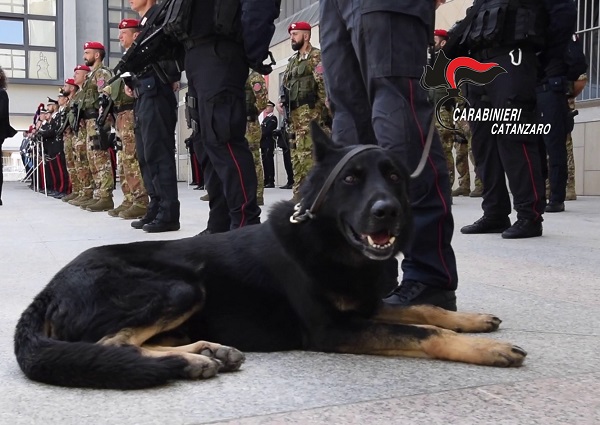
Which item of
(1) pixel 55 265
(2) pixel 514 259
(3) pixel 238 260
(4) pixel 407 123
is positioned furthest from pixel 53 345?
(2) pixel 514 259

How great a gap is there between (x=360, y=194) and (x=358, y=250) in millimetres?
187

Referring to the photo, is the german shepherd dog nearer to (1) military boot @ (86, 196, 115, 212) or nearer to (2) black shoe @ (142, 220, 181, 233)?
(2) black shoe @ (142, 220, 181, 233)

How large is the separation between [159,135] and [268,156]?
1042cm

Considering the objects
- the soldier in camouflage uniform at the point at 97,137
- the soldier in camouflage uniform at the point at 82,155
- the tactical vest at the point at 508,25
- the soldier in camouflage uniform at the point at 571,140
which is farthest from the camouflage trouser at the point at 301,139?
the tactical vest at the point at 508,25

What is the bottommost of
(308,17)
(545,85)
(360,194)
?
(360,194)

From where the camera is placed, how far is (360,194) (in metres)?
2.19

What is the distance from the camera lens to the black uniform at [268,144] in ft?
53.8

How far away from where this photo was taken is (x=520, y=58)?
16.4ft

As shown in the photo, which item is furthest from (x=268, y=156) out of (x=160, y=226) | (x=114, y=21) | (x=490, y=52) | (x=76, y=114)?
(x=114, y=21)

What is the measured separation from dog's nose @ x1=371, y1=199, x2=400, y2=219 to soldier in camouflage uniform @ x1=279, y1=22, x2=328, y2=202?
6859 millimetres

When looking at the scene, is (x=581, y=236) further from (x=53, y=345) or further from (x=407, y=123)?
(x=53, y=345)

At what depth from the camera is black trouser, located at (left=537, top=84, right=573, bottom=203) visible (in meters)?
7.41

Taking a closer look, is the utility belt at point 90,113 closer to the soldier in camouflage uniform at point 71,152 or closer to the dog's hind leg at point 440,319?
the soldier in camouflage uniform at point 71,152

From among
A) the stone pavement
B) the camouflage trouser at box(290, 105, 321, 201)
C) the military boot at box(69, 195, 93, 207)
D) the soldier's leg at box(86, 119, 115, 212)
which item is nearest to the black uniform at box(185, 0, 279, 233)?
the stone pavement
